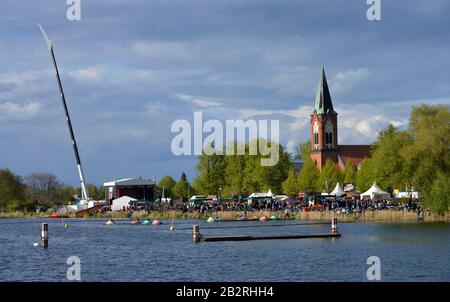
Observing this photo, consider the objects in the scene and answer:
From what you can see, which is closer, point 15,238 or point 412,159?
point 15,238

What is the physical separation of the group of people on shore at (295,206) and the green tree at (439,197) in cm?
280

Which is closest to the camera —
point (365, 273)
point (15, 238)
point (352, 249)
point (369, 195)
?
point (365, 273)

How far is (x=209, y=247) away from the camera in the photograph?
70.4 meters

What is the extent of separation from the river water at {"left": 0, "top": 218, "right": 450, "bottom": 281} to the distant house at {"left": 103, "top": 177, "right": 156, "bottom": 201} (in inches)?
3862

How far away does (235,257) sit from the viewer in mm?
62125

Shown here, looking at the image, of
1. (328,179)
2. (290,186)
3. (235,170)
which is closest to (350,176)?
(328,179)

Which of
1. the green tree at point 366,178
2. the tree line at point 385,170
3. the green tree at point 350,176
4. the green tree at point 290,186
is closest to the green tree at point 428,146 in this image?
the tree line at point 385,170

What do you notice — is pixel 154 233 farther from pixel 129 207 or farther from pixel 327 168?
pixel 327 168

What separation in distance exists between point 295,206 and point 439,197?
33131mm

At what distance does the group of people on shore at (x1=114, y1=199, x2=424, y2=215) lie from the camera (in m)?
114

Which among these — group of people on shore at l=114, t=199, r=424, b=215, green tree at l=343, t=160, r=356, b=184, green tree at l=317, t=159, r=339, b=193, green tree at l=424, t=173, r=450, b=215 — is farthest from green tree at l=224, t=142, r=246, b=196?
green tree at l=424, t=173, r=450, b=215

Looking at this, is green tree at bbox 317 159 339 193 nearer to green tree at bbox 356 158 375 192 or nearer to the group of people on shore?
green tree at bbox 356 158 375 192

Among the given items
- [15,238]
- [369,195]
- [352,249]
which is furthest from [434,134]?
[15,238]

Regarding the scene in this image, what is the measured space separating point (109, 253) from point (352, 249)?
67.6 ft
